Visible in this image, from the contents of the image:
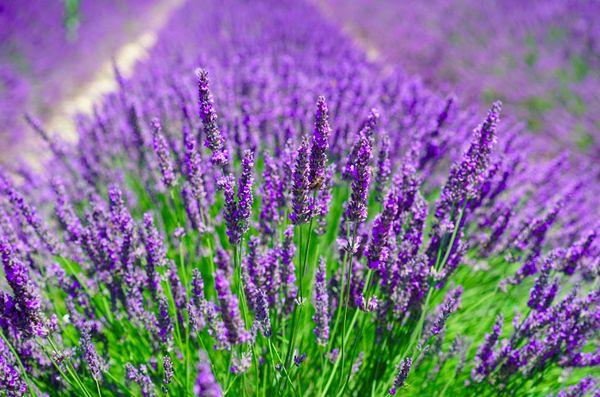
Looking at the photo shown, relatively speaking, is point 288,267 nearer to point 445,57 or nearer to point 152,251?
point 152,251

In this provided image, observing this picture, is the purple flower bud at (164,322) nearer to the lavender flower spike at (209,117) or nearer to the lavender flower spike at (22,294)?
the lavender flower spike at (22,294)

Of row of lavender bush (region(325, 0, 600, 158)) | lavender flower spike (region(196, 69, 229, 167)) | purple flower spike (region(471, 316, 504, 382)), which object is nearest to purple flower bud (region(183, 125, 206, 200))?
lavender flower spike (region(196, 69, 229, 167))

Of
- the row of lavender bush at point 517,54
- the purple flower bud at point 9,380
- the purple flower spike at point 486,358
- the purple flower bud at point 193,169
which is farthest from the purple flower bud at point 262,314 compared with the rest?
the row of lavender bush at point 517,54

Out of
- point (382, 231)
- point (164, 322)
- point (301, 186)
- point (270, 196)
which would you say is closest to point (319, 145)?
point (301, 186)

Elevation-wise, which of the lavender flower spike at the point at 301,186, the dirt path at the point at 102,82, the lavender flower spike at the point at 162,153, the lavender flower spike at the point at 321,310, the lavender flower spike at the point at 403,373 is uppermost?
the dirt path at the point at 102,82

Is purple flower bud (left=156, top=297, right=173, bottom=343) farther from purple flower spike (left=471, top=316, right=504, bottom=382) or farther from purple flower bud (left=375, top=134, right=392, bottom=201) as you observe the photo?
purple flower spike (left=471, top=316, right=504, bottom=382)
